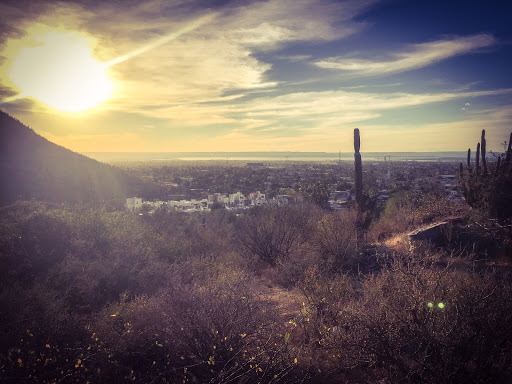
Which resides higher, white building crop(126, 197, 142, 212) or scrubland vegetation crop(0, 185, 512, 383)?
white building crop(126, 197, 142, 212)

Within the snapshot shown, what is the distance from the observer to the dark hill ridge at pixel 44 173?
15375 mm

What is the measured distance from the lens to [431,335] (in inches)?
170

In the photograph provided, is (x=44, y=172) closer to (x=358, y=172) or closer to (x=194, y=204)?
(x=194, y=204)

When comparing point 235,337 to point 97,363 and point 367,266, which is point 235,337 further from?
point 367,266

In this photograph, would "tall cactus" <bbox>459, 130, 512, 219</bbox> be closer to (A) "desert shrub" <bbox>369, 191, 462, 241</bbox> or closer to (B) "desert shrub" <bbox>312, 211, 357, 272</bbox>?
(A) "desert shrub" <bbox>369, 191, 462, 241</bbox>

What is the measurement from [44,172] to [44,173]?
0.13 m

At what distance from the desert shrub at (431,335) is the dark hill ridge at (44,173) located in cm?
1493

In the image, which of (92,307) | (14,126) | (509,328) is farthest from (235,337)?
(14,126)

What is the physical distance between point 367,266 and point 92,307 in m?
8.69

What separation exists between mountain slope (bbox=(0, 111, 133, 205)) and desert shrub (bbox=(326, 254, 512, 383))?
14957 mm

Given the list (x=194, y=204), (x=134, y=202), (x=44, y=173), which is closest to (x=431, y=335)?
(x=134, y=202)

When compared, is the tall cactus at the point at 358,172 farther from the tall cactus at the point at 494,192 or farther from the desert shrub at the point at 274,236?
the tall cactus at the point at 494,192

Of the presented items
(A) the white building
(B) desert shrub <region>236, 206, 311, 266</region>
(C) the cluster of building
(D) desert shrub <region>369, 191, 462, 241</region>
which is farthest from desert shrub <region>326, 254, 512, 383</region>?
(A) the white building

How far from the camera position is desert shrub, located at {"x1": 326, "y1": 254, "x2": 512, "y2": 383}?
4133 mm
